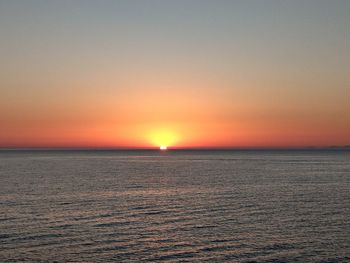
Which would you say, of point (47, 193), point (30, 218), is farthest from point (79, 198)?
point (30, 218)

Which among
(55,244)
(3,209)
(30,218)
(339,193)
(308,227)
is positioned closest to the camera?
(55,244)

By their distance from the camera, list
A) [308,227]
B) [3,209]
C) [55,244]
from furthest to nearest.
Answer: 1. [3,209]
2. [308,227]
3. [55,244]

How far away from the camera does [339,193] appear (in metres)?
77.1

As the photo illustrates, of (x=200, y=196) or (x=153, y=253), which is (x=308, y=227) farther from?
(x=200, y=196)

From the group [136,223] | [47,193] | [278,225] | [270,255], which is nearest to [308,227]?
[278,225]

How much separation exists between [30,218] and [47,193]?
27.4 meters

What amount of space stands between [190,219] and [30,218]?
18693 mm

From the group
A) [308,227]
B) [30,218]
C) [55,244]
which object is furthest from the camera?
[30,218]

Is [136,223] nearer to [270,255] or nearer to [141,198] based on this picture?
[270,255]

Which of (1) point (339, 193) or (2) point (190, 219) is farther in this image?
(1) point (339, 193)

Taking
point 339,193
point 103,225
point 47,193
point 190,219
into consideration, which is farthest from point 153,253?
point 339,193

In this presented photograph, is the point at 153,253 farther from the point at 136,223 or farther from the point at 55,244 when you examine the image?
the point at 136,223

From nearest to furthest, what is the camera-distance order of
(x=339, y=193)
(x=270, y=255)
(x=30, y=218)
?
(x=270, y=255) → (x=30, y=218) → (x=339, y=193)

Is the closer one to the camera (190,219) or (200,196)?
(190,219)
